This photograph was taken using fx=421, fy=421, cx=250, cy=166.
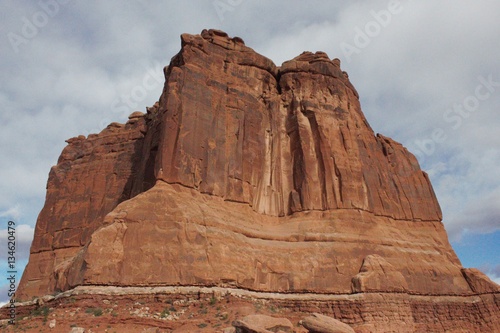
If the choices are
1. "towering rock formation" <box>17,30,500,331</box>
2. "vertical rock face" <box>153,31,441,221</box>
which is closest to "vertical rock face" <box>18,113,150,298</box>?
"towering rock formation" <box>17,30,500,331</box>

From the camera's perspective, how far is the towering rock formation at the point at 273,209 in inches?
961

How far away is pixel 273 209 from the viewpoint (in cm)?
3334

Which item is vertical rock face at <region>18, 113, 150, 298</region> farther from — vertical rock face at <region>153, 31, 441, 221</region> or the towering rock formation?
vertical rock face at <region>153, 31, 441, 221</region>

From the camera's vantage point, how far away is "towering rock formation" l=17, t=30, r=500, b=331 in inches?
961

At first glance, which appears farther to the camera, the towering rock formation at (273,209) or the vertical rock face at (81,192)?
the vertical rock face at (81,192)

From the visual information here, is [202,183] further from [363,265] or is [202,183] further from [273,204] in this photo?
[363,265]

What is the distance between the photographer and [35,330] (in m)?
19.2

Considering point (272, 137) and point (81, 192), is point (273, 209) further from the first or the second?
point (81, 192)

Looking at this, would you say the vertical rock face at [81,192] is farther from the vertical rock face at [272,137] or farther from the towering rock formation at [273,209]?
the vertical rock face at [272,137]

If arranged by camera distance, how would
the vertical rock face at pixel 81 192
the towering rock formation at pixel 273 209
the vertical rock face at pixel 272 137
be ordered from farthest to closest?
the vertical rock face at pixel 81 192, the vertical rock face at pixel 272 137, the towering rock formation at pixel 273 209

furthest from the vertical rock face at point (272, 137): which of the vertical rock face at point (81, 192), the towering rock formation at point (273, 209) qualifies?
the vertical rock face at point (81, 192)

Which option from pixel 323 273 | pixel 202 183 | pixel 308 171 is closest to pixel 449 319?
pixel 323 273

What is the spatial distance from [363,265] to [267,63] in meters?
19.8

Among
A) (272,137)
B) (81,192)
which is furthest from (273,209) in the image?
(81,192)
